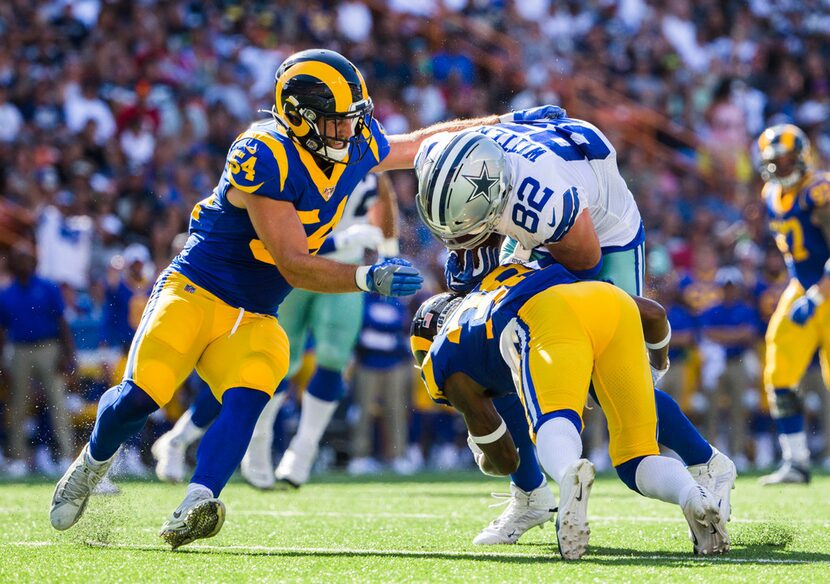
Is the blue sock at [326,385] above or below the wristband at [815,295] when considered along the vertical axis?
below

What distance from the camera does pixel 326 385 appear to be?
26.0ft

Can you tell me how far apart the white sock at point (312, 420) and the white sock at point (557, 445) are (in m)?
3.83

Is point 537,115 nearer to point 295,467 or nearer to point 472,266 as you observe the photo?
point 472,266

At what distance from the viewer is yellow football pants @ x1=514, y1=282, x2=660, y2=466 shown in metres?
4.07

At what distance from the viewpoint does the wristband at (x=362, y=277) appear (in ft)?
14.4

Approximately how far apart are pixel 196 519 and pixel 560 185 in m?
1.65

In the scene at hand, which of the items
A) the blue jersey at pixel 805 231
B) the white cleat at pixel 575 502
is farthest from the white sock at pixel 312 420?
the white cleat at pixel 575 502

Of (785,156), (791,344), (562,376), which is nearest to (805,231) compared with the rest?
(785,156)

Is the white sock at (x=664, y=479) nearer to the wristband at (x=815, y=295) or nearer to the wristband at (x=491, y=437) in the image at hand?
the wristband at (x=491, y=437)

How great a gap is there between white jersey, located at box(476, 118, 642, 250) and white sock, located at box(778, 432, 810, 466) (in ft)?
11.9

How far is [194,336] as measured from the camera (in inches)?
188

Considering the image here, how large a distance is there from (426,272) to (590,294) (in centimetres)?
700

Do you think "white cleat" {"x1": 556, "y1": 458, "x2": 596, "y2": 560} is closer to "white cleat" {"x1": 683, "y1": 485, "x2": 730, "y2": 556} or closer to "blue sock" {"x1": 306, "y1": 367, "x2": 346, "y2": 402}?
"white cleat" {"x1": 683, "y1": 485, "x2": 730, "y2": 556}

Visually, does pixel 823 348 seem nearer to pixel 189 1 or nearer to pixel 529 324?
pixel 529 324
